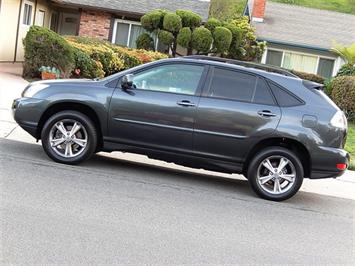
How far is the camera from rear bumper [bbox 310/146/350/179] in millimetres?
7879

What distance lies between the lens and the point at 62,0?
25984mm

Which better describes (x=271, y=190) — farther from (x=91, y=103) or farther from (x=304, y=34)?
(x=304, y=34)

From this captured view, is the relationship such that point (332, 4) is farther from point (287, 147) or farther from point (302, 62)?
point (287, 147)

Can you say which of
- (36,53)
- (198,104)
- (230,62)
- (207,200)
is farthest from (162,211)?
(36,53)

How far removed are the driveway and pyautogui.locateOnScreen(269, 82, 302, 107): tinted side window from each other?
1.35m

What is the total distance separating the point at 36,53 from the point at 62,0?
9573 millimetres

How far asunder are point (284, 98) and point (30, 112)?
→ 3459mm

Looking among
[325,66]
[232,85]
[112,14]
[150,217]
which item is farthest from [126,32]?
[150,217]

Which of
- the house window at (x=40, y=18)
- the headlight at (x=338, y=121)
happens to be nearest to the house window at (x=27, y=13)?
the house window at (x=40, y=18)

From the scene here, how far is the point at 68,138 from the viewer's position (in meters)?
8.19

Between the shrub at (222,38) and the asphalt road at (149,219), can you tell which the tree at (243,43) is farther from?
the asphalt road at (149,219)

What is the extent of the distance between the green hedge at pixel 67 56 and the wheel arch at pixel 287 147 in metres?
9.97

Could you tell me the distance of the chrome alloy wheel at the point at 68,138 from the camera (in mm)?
8195

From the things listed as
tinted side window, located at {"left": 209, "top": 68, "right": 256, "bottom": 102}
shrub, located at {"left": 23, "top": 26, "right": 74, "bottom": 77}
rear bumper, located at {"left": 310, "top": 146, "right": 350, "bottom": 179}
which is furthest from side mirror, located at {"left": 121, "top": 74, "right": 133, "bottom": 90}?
shrub, located at {"left": 23, "top": 26, "right": 74, "bottom": 77}
